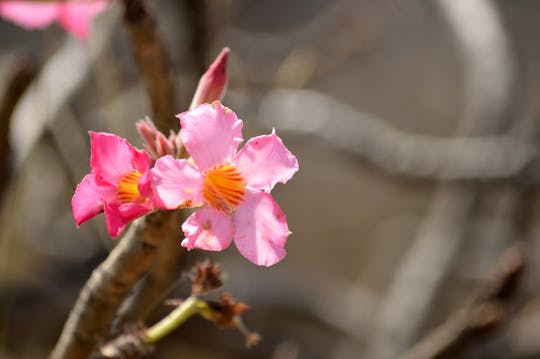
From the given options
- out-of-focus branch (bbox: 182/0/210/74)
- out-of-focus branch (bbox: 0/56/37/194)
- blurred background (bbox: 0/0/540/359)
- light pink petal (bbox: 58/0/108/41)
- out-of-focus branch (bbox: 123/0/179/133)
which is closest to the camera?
out-of-focus branch (bbox: 123/0/179/133)

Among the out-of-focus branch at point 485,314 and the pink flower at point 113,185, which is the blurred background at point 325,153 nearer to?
the out-of-focus branch at point 485,314

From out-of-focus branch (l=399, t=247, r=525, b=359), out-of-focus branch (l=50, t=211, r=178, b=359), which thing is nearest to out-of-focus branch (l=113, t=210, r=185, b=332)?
out-of-focus branch (l=50, t=211, r=178, b=359)

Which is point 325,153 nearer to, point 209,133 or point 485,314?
point 485,314

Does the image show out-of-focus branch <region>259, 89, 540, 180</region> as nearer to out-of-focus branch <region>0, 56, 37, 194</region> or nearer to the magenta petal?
out-of-focus branch <region>0, 56, 37, 194</region>

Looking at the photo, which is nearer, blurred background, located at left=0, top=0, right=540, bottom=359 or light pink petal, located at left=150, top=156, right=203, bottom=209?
light pink petal, located at left=150, top=156, right=203, bottom=209

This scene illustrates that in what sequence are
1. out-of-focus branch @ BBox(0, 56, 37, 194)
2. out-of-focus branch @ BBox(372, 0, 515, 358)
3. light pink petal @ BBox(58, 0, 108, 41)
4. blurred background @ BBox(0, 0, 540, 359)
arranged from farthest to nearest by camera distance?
out-of-focus branch @ BBox(372, 0, 515, 358) < blurred background @ BBox(0, 0, 540, 359) < light pink petal @ BBox(58, 0, 108, 41) < out-of-focus branch @ BBox(0, 56, 37, 194)

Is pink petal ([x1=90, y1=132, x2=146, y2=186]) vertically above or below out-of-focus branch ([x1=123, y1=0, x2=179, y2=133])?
below
